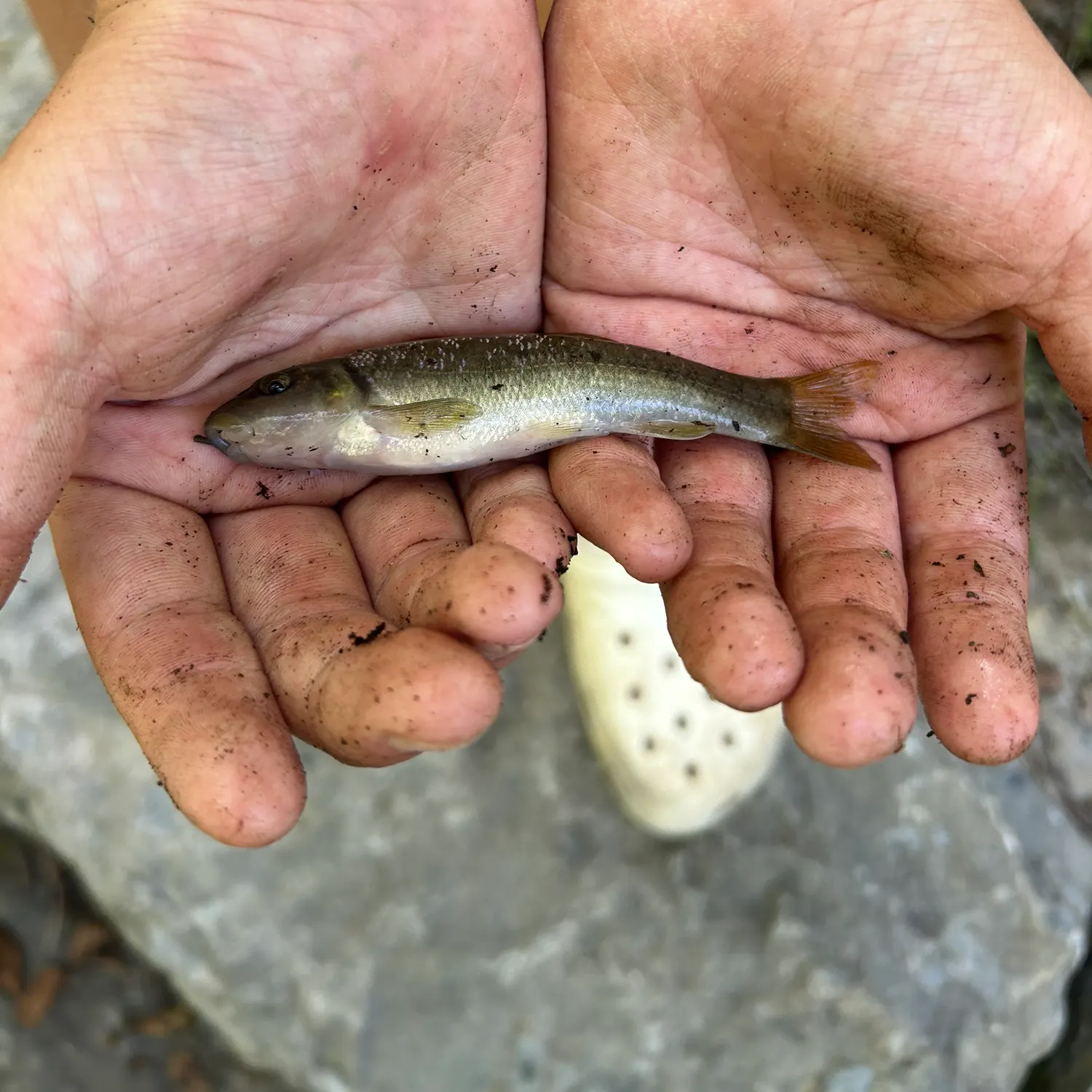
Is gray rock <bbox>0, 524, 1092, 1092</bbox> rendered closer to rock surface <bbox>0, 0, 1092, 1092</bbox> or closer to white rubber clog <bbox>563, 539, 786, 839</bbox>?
rock surface <bbox>0, 0, 1092, 1092</bbox>

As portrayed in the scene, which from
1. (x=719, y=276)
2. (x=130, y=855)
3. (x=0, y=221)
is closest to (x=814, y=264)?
(x=719, y=276)

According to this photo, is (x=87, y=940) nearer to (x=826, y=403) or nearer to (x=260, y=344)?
(x=260, y=344)

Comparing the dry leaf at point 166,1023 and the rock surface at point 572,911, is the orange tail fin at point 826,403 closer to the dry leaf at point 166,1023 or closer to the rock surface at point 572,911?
the rock surface at point 572,911

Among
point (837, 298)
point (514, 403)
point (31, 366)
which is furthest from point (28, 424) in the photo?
point (837, 298)

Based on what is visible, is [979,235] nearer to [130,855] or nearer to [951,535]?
[951,535]

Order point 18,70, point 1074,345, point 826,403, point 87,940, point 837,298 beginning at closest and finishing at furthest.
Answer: point 1074,345 < point 826,403 < point 837,298 < point 87,940 < point 18,70

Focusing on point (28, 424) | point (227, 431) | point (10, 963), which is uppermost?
point (28, 424)

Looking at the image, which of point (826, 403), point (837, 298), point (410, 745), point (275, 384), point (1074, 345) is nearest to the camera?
point (410, 745)
